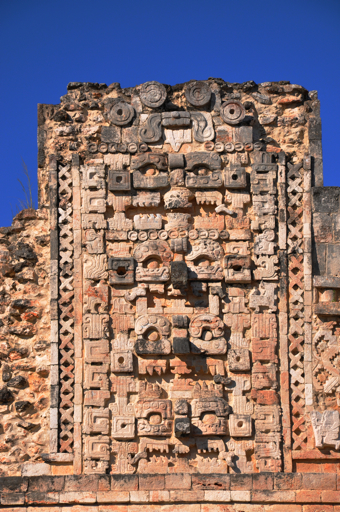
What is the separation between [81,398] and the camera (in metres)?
8.80

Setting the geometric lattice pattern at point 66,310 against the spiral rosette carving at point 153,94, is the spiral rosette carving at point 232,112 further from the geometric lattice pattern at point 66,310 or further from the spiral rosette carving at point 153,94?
the geometric lattice pattern at point 66,310

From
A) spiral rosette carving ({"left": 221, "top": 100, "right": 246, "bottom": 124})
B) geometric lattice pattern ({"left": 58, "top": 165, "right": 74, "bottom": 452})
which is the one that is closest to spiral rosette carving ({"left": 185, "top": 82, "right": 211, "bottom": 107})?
spiral rosette carving ({"left": 221, "top": 100, "right": 246, "bottom": 124})

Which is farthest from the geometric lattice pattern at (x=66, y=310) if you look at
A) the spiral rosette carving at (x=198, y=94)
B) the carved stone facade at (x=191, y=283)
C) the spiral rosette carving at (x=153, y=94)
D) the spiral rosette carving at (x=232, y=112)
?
the spiral rosette carving at (x=232, y=112)

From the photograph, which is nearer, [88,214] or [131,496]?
[131,496]

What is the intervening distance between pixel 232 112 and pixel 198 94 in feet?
1.70

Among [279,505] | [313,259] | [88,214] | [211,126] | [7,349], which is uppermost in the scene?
[211,126]

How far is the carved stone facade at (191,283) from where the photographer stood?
870 centimetres

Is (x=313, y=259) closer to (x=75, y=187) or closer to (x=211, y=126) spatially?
(x=211, y=126)

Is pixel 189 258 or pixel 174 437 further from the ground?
pixel 189 258

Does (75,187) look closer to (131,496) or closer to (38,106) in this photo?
(38,106)

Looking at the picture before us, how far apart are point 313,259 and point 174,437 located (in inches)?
114

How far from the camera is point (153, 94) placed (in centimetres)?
935

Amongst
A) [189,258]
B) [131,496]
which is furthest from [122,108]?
[131,496]

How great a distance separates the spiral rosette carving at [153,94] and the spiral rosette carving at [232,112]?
83cm
